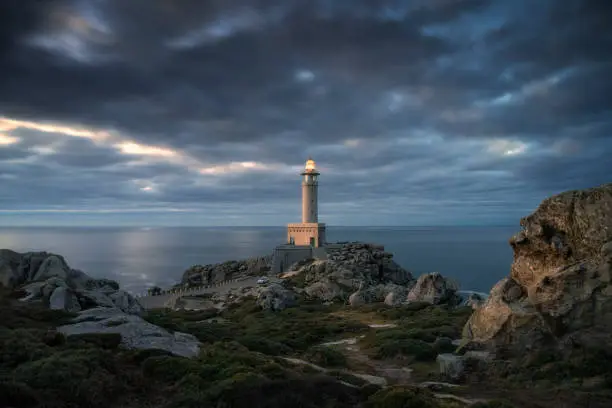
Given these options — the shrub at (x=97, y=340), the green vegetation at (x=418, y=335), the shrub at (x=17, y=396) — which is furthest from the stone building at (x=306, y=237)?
the shrub at (x=17, y=396)

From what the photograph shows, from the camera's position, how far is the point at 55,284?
22.6 metres

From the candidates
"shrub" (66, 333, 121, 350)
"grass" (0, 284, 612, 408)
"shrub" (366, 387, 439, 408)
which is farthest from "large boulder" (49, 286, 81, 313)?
"shrub" (366, 387, 439, 408)

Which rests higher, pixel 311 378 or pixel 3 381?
pixel 3 381

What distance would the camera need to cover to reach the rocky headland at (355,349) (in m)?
10.0

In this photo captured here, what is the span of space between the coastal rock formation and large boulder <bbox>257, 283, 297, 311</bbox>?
1899 cm

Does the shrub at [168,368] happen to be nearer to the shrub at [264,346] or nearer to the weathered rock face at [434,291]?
the shrub at [264,346]

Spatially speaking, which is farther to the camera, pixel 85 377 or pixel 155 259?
pixel 155 259

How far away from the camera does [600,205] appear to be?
1546 cm

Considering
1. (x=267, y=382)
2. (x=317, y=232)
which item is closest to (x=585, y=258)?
(x=267, y=382)

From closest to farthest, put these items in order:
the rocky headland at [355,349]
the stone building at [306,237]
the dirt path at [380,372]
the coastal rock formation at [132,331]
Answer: the rocky headland at [355,349], the dirt path at [380,372], the coastal rock formation at [132,331], the stone building at [306,237]

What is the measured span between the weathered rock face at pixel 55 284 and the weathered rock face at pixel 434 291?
76.6 ft

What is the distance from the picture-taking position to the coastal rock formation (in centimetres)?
1459

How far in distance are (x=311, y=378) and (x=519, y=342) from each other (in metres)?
→ 8.93

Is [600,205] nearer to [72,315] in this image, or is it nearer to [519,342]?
[519,342]
